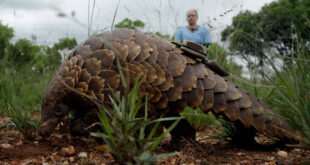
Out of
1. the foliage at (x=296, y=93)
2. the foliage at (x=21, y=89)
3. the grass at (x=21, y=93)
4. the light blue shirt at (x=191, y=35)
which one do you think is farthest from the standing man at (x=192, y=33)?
the foliage at (x=296, y=93)

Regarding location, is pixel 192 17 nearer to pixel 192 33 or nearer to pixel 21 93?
pixel 192 33

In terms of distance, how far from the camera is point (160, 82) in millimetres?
2598

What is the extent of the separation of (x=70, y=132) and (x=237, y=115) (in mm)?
1117

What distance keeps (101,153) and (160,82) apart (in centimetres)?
53

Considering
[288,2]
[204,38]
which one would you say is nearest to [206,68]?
[204,38]

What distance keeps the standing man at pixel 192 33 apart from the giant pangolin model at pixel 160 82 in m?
2.44

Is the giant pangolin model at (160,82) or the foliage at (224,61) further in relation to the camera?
the foliage at (224,61)

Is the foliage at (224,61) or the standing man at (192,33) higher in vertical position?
the standing man at (192,33)

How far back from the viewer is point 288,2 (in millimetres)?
26609

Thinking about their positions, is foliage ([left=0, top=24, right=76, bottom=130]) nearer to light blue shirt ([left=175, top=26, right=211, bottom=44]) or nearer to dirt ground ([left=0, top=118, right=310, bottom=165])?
dirt ground ([left=0, top=118, right=310, bottom=165])

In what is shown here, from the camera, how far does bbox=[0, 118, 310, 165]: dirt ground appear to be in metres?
2.31

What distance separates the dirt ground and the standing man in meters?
2.55

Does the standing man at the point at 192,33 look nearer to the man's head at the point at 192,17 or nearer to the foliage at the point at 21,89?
the man's head at the point at 192,17

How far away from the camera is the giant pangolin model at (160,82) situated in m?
2.60
